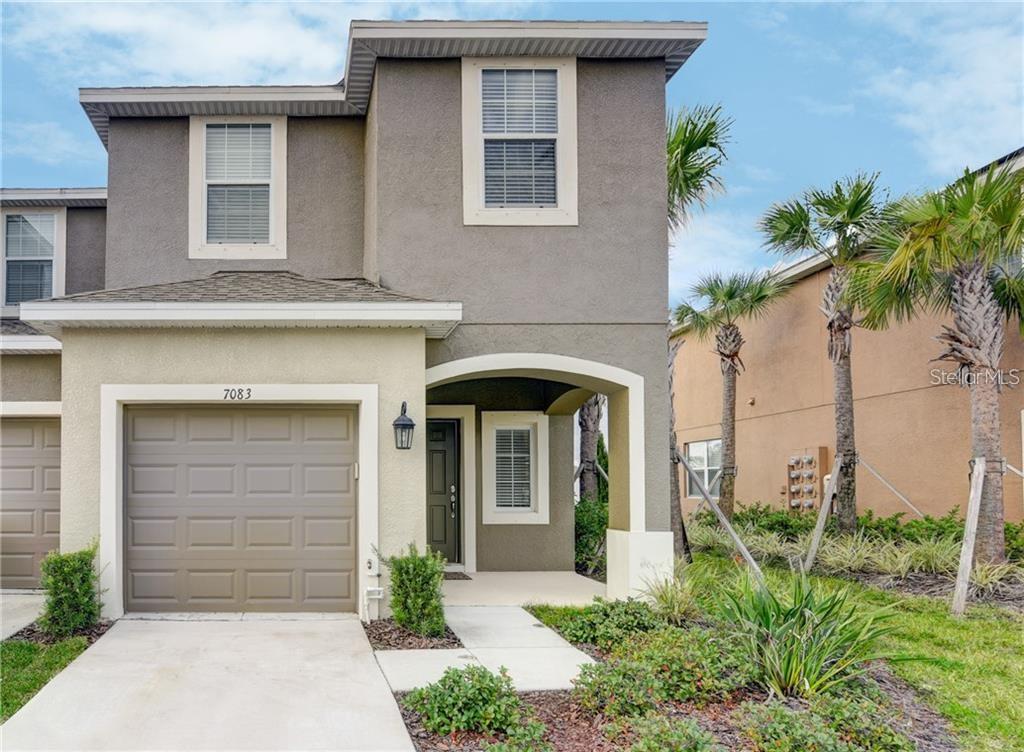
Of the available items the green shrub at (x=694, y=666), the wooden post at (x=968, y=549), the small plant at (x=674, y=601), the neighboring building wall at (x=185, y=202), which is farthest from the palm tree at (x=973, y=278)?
the neighboring building wall at (x=185, y=202)

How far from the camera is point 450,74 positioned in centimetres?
1186

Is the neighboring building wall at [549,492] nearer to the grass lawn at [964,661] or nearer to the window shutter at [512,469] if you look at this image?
the window shutter at [512,469]

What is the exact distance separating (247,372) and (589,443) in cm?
961

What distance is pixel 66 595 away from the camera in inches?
379

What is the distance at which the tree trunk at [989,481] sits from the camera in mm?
12625

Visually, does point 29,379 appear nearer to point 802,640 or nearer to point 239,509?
point 239,509

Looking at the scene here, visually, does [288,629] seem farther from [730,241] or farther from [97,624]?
[730,241]

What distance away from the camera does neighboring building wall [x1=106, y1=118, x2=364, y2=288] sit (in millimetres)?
13086

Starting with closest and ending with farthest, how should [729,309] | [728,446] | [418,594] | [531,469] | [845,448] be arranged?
[418,594], [531,469], [845,448], [728,446], [729,309]

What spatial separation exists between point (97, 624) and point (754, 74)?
1627 cm

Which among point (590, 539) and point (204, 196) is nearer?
point (204, 196)

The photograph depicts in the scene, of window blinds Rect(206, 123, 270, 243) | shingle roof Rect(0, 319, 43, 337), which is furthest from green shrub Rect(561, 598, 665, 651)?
shingle roof Rect(0, 319, 43, 337)

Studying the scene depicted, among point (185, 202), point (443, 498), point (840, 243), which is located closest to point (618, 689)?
point (443, 498)

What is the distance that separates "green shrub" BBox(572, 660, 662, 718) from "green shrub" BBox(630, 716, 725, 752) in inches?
20.2
